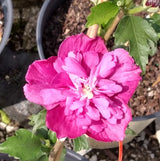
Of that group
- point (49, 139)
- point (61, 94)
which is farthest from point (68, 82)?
point (49, 139)

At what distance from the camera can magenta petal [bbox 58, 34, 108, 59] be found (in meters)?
0.54

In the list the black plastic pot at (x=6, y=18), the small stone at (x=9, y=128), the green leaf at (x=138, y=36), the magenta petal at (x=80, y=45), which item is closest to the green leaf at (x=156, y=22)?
the green leaf at (x=138, y=36)

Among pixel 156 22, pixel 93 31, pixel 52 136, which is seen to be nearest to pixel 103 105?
pixel 93 31

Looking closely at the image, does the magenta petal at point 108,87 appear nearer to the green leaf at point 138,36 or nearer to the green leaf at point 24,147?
the green leaf at point 138,36

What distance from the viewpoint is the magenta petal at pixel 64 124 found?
1.73 ft

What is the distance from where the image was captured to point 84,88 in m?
0.52

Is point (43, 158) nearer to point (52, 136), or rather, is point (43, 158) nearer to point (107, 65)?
point (52, 136)

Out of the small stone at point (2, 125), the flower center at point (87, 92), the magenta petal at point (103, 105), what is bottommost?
the small stone at point (2, 125)

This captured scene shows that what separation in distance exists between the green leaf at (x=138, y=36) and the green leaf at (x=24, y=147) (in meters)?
0.33

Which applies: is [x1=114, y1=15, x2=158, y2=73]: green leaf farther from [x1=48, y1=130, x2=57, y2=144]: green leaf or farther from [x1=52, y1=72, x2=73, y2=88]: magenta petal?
[x1=48, y1=130, x2=57, y2=144]: green leaf

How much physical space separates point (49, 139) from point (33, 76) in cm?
33

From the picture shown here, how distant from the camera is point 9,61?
1.51 m

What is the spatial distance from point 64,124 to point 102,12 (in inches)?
9.4

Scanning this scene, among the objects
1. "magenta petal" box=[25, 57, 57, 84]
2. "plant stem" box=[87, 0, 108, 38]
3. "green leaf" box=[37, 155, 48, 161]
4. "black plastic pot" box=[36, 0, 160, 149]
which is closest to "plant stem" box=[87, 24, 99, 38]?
"plant stem" box=[87, 0, 108, 38]
